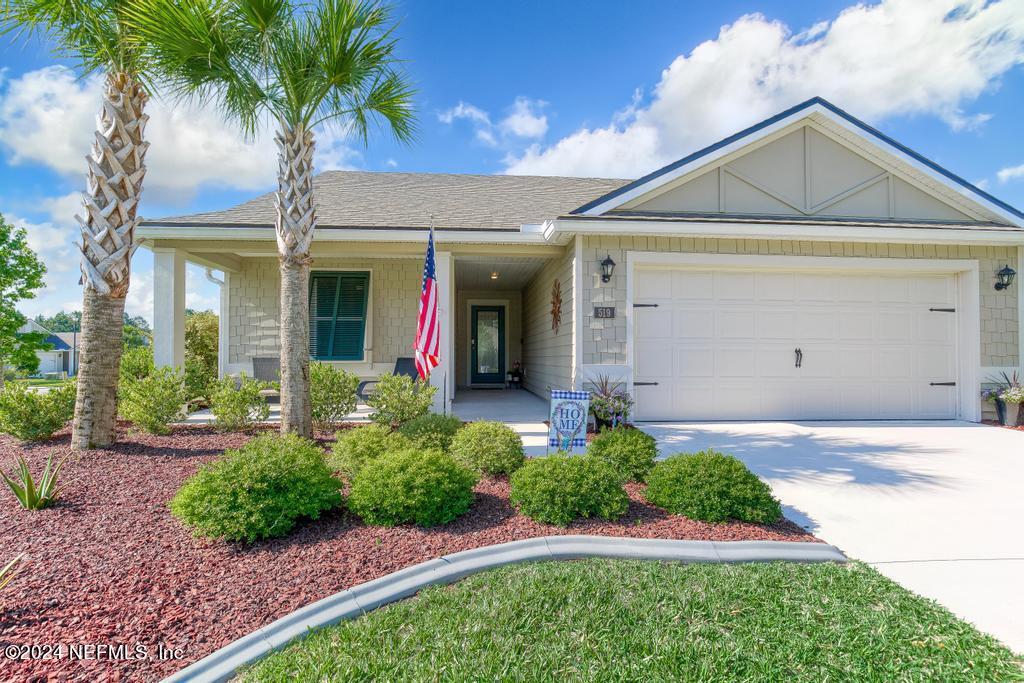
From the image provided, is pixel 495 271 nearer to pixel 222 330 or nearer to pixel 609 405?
pixel 609 405

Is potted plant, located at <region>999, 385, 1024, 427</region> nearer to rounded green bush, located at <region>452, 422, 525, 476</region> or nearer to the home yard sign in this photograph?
the home yard sign

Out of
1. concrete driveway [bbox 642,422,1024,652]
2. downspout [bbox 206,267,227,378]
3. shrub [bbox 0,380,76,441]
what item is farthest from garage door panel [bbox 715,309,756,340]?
downspout [bbox 206,267,227,378]

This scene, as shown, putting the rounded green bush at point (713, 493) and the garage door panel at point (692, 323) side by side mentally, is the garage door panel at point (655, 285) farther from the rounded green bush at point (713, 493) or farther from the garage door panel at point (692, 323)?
the rounded green bush at point (713, 493)

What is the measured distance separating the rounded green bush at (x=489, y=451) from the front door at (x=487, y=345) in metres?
9.35

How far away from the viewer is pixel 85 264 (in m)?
4.80

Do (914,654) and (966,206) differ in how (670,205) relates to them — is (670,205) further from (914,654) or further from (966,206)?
(914,654)

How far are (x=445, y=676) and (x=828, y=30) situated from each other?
10518 millimetres

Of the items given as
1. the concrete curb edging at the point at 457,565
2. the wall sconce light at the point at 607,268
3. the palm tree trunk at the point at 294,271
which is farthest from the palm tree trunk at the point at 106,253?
the wall sconce light at the point at 607,268

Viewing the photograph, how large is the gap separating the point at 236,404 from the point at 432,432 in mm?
2973

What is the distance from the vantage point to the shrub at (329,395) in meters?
5.94

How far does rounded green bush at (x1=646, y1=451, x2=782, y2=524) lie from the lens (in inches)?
125

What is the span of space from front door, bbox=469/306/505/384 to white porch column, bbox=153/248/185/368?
24.7 ft

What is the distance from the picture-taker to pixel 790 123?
294 inches

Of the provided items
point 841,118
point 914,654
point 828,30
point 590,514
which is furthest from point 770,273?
point 914,654
